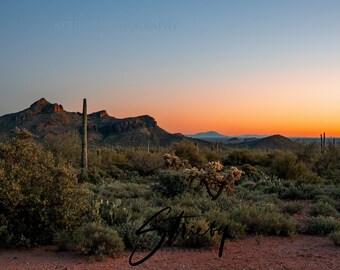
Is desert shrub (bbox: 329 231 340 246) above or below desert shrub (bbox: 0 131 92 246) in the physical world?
below

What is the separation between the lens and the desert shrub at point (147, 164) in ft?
93.6

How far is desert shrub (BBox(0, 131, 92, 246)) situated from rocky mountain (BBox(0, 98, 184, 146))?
58.9 meters

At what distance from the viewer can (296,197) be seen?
16.4 metres

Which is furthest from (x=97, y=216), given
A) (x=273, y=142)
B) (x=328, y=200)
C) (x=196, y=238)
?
(x=273, y=142)

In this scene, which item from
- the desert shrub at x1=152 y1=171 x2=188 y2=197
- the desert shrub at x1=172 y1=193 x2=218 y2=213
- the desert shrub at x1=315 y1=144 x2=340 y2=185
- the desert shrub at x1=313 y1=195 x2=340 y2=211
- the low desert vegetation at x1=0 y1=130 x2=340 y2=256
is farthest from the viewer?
the desert shrub at x1=315 y1=144 x2=340 y2=185

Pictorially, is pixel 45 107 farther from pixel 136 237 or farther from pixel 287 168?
pixel 136 237

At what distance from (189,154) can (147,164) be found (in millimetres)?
5521

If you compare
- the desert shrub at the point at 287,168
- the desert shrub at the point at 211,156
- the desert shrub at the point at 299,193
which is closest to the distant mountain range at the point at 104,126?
the desert shrub at the point at 211,156

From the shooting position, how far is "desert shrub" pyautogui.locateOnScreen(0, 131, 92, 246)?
338 inches

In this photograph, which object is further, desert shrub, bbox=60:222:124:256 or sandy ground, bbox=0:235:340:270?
desert shrub, bbox=60:222:124:256

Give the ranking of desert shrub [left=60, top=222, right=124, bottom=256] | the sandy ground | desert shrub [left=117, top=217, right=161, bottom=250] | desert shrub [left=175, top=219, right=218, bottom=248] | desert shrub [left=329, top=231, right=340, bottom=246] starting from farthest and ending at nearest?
1. desert shrub [left=329, top=231, right=340, bottom=246]
2. desert shrub [left=175, top=219, right=218, bottom=248]
3. desert shrub [left=117, top=217, right=161, bottom=250]
4. desert shrub [left=60, top=222, right=124, bottom=256]
5. the sandy ground

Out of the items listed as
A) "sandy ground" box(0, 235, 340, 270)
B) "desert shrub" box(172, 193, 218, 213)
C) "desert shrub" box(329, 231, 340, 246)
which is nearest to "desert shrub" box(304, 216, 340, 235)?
"desert shrub" box(329, 231, 340, 246)

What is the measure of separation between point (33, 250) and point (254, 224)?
16.2 feet

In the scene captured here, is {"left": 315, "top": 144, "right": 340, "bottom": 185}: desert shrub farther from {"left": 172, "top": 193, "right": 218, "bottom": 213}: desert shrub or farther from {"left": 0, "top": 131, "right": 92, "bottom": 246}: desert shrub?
{"left": 0, "top": 131, "right": 92, "bottom": 246}: desert shrub
